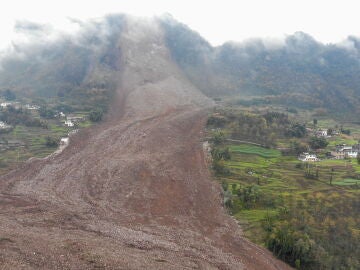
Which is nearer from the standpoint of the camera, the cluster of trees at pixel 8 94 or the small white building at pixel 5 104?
the small white building at pixel 5 104

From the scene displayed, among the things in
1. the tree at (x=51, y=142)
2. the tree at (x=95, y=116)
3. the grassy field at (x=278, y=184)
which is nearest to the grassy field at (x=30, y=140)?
the tree at (x=51, y=142)

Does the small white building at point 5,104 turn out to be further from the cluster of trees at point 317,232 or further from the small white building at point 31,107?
the cluster of trees at point 317,232

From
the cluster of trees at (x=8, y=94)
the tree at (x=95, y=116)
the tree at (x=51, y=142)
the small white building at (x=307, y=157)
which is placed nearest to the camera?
the tree at (x=51, y=142)

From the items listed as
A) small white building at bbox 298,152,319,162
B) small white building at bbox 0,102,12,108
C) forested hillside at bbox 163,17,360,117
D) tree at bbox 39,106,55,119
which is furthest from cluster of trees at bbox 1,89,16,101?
small white building at bbox 298,152,319,162

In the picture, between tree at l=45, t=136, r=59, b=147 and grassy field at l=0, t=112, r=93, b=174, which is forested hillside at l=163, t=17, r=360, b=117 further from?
tree at l=45, t=136, r=59, b=147

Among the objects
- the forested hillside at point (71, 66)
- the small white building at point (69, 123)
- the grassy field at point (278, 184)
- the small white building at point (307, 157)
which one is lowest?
the grassy field at point (278, 184)

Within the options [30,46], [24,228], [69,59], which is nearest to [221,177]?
[24,228]

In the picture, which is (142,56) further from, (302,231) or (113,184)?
(302,231)
